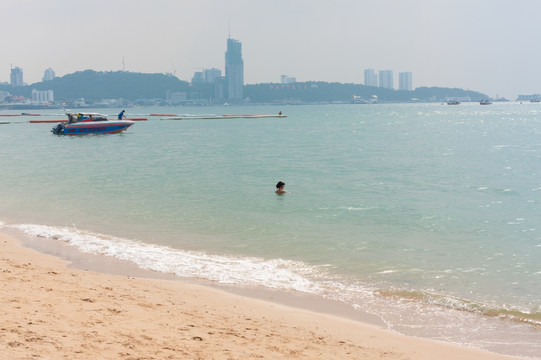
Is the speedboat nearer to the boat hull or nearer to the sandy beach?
the boat hull

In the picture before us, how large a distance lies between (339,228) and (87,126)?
5753 cm

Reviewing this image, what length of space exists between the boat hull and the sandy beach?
200 ft

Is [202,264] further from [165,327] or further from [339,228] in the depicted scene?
[339,228]

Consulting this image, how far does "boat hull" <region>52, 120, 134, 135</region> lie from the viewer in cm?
6838

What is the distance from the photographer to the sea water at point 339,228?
35.7 feet

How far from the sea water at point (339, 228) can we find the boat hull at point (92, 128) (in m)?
29.6

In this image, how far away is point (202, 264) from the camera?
13.5m

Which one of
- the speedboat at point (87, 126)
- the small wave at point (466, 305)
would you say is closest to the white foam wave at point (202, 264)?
the small wave at point (466, 305)

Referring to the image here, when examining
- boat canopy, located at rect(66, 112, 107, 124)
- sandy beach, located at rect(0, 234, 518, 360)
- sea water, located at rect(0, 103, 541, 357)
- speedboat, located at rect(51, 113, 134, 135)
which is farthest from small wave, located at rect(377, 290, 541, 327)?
boat canopy, located at rect(66, 112, 107, 124)

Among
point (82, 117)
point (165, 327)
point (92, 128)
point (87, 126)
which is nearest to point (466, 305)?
point (165, 327)

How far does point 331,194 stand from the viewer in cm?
2555

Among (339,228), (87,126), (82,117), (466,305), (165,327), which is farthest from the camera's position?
(82,117)

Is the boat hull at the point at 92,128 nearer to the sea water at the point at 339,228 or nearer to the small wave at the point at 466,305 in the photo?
the sea water at the point at 339,228

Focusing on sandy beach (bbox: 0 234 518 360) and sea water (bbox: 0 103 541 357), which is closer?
sandy beach (bbox: 0 234 518 360)
